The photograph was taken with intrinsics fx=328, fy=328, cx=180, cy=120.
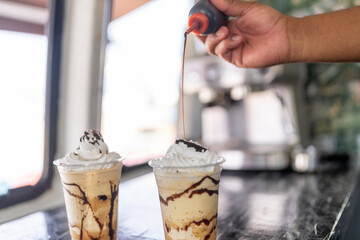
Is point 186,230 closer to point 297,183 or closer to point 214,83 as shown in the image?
point 297,183

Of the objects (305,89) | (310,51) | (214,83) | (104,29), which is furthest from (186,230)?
(305,89)

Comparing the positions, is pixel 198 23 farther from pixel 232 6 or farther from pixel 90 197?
pixel 90 197

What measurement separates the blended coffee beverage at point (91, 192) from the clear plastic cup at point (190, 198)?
0.18 meters

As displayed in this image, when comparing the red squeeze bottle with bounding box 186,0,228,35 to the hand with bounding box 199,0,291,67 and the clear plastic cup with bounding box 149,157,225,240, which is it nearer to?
the hand with bounding box 199,0,291,67

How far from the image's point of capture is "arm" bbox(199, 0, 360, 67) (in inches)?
52.6

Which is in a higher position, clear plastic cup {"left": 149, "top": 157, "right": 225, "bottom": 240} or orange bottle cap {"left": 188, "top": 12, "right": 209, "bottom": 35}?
orange bottle cap {"left": 188, "top": 12, "right": 209, "bottom": 35}

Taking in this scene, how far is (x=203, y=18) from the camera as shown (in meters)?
1.24

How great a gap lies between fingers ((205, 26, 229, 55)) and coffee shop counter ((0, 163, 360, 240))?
744 millimetres

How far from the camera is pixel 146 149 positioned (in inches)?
134

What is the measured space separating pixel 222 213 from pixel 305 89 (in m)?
1.95

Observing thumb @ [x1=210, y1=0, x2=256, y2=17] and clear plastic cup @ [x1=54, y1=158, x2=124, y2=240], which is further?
thumb @ [x1=210, y1=0, x2=256, y2=17]

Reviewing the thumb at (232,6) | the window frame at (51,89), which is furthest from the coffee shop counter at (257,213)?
the thumb at (232,6)

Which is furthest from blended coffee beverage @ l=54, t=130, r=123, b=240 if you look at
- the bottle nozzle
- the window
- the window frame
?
the window

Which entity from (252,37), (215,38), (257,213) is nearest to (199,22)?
(215,38)
